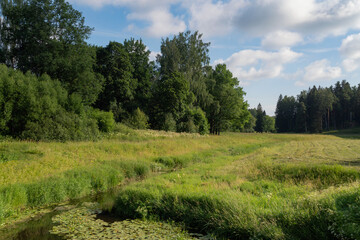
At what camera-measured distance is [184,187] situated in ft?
33.0

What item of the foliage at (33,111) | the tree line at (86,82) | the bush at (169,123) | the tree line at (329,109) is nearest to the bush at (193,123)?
the tree line at (86,82)

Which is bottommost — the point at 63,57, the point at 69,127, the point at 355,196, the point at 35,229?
the point at 35,229

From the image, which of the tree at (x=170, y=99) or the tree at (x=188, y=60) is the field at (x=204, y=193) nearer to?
the tree at (x=170, y=99)

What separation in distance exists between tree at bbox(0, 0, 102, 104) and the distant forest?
12 centimetres

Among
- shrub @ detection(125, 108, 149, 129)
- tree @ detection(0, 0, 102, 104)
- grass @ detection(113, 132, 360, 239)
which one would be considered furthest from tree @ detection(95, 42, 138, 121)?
grass @ detection(113, 132, 360, 239)

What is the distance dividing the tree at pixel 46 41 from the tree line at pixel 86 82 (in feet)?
0.38

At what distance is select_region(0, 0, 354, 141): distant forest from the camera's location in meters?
23.8

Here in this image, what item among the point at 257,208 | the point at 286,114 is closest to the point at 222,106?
the point at 257,208

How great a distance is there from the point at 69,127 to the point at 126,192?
61.2ft

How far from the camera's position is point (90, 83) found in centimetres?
3362

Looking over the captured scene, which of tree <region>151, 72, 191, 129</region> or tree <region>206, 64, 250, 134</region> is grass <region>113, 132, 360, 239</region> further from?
tree <region>206, 64, 250, 134</region>

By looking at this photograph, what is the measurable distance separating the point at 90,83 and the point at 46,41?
7.50 meters

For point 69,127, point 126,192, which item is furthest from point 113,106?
point 126,192

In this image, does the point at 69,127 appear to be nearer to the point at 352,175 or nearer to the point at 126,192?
the point at 126,192
